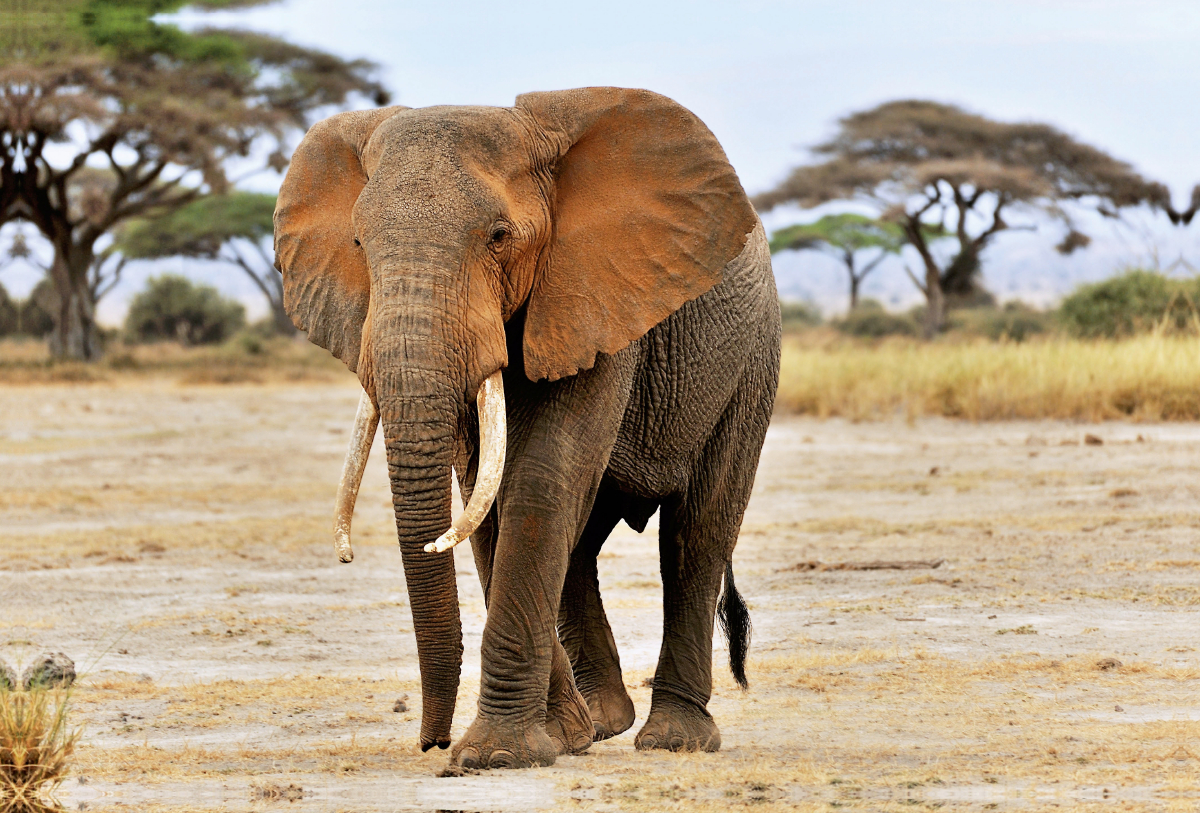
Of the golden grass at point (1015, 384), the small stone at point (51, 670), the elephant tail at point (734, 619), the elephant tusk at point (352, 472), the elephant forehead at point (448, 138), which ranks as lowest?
the golden grass at point (1015, 384)

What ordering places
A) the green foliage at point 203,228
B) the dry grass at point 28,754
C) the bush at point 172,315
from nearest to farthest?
the dry grass at point 28,754 → the bush at point 172,315 → the green foliage at point 203,228

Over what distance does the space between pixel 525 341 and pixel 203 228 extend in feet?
143

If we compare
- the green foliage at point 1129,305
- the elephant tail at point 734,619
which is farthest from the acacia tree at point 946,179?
the elephant tail at point 734,619

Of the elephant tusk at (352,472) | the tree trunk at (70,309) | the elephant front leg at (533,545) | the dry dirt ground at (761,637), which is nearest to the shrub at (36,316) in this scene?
the tree trunk at (70,309)

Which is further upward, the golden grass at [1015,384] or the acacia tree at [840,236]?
the golden grass at [1015,384]

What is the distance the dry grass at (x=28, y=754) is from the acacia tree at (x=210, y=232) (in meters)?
42.2

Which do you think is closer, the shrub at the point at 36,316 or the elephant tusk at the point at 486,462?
the elephant tusk at the point at 486,462

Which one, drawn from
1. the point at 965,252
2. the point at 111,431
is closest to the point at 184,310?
the point at 965,252

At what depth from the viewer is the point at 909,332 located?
4175 cm

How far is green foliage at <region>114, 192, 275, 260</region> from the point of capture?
46.8 meters

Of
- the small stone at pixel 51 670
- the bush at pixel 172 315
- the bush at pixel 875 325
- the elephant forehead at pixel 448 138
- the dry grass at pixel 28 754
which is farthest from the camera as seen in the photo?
the bush at pixel 172 315

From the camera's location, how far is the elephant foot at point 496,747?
4.88 metres

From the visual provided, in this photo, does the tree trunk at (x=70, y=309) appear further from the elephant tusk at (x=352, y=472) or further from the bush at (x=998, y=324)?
the elephant tusk at (x=352, y=472)

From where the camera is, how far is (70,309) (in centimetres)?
3020
